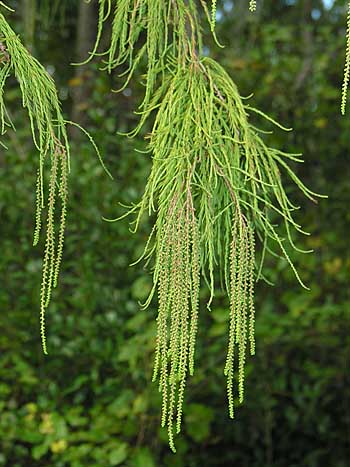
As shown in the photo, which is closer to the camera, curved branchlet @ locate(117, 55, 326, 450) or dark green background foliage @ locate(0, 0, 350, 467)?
curved branchlet @ locate(117, 55, 326, 450)

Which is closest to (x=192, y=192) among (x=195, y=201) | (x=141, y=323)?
(x=195, y=201)

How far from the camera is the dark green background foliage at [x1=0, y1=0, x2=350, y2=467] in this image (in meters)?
3.32

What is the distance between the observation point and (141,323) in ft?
10.8

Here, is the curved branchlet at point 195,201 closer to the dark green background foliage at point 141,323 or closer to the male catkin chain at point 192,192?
the male catkin chain at point 192,192

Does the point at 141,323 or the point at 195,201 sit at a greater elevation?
the point at 195,201

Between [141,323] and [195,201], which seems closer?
[195,201]

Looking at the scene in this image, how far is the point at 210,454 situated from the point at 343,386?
2.11 ft

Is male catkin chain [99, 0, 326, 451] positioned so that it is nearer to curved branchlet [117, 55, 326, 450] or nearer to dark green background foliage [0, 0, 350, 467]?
curved branchlet [117, 55, 326, 450]

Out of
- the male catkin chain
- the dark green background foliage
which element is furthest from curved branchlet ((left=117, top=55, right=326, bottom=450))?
the dark green background foliage

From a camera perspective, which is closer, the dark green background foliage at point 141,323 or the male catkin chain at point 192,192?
the male catkin chain at point 192,192

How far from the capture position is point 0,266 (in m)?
3.46

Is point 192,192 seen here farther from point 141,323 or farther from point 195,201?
point 141,323

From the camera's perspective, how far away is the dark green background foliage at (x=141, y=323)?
10.9 ft

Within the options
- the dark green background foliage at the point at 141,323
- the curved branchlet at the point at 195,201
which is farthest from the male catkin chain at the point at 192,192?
the dark green background foliage at the point at 141,323
